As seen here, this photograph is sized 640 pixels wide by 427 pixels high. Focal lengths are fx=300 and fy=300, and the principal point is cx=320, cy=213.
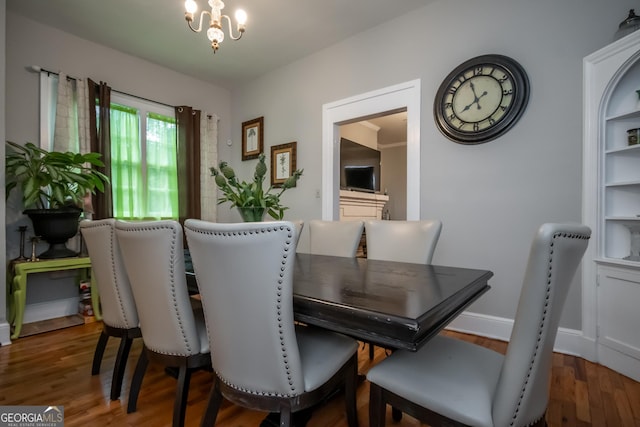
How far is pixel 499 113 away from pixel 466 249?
1.11 metres

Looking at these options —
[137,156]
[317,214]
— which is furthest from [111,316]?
[137,156]

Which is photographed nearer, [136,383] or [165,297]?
[165,297]

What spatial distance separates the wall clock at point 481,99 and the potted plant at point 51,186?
314 cm

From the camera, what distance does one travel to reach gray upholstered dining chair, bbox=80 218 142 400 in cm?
153

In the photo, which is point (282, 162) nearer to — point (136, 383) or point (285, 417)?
point (136, 383)

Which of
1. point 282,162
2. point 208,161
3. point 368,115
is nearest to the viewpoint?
point 368,115

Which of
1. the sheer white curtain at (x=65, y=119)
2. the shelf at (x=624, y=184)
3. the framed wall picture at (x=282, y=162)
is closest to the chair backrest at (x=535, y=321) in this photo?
the shelf at (x=624, y=184)

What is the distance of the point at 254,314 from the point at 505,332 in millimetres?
2277

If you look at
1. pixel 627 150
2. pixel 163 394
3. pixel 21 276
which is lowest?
pixel 163 394

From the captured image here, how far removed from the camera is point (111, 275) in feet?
5.13

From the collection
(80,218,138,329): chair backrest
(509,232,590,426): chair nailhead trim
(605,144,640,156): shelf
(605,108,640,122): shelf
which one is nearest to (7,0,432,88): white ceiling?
(605,108,640,122): shelf

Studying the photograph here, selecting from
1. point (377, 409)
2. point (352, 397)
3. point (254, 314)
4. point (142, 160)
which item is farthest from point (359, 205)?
point (254, 314)

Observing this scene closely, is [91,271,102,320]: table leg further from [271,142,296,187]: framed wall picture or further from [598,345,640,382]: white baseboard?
[598,345,640,382]: white baseboard

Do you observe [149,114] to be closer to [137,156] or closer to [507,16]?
[137,156]
